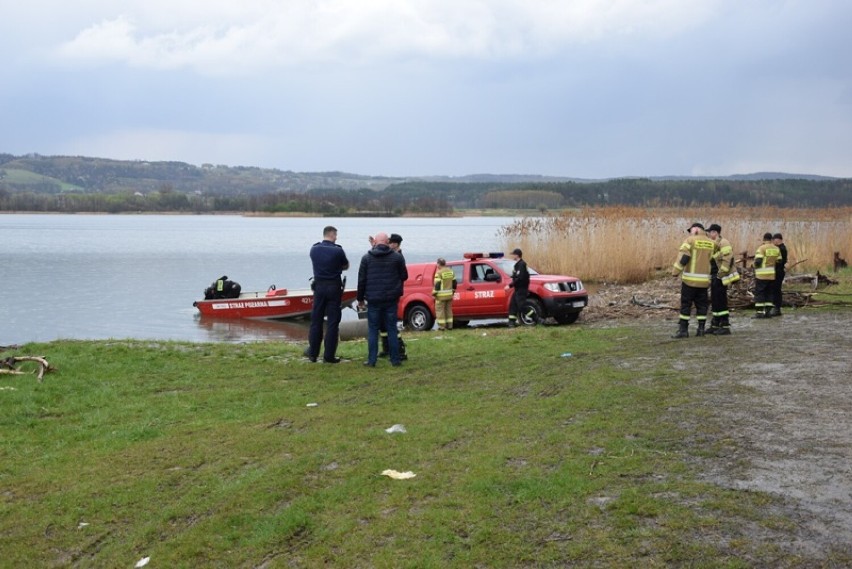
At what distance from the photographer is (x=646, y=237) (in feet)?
106

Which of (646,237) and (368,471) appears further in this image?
(646,237)

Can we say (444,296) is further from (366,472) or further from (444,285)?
(366,472)

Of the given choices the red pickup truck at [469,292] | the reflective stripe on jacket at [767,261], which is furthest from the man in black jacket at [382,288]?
the reflective stripe on jacket at [767,261]

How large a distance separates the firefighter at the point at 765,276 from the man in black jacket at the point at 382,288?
9.00 meters

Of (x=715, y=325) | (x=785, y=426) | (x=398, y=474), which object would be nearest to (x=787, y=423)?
(x=785, y=426)

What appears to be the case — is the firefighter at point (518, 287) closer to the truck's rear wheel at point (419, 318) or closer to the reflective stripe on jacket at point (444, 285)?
the reflective stripe on jacket at point (444, 285)

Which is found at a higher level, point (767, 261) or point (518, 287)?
point (767, 261)

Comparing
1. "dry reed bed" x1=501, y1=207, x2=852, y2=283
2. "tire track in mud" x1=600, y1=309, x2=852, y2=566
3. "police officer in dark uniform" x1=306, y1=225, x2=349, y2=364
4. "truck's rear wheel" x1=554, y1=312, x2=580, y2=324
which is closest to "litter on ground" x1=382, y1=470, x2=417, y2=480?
"tire track in mud" x1=600, y1=309, x2=852, y2=566

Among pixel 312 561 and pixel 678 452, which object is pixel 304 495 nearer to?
pixel 312 561

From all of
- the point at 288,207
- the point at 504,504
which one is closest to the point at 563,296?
the point at 504,504

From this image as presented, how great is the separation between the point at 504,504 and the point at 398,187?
632ft

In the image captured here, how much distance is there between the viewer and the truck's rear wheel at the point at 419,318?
71.4ft

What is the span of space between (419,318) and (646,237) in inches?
528

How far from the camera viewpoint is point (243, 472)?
7.55 meters
